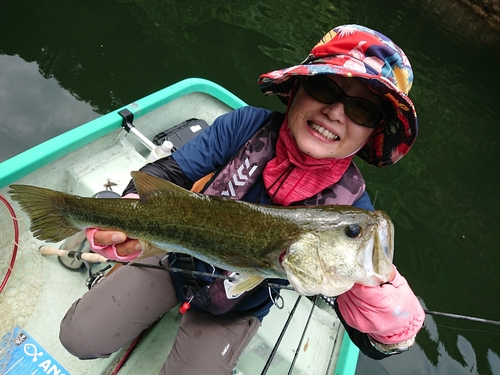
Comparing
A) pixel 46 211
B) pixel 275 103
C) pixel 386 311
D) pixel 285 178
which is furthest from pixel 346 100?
pixel 275 103

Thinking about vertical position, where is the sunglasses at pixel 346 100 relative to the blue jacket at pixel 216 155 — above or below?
above

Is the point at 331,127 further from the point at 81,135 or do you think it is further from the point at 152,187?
the point at 81,135

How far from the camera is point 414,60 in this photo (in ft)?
48.8

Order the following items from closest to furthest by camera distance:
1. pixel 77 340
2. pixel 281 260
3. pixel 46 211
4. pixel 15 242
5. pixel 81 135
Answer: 1. pixel 281 260
2. pixel 46 211
3. pixel 77 340
4. pixel 15 242
5. pixel 81 135

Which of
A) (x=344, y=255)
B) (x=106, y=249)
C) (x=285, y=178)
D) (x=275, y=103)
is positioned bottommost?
(x=275, y=103)

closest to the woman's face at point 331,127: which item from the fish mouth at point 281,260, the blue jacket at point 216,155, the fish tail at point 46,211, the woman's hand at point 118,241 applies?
the blue jacket at point 216,155

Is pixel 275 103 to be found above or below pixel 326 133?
below

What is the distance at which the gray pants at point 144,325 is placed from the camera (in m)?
2.78

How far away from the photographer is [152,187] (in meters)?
2.05

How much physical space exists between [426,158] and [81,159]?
8.29m

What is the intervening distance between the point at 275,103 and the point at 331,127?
20.3 ft

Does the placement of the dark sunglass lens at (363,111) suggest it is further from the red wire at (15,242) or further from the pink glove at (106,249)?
the red wire at (15,242)

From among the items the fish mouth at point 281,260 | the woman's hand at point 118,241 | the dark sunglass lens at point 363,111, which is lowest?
the woman's hand at point 118,241

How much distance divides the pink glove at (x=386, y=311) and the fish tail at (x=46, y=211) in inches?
69.8
